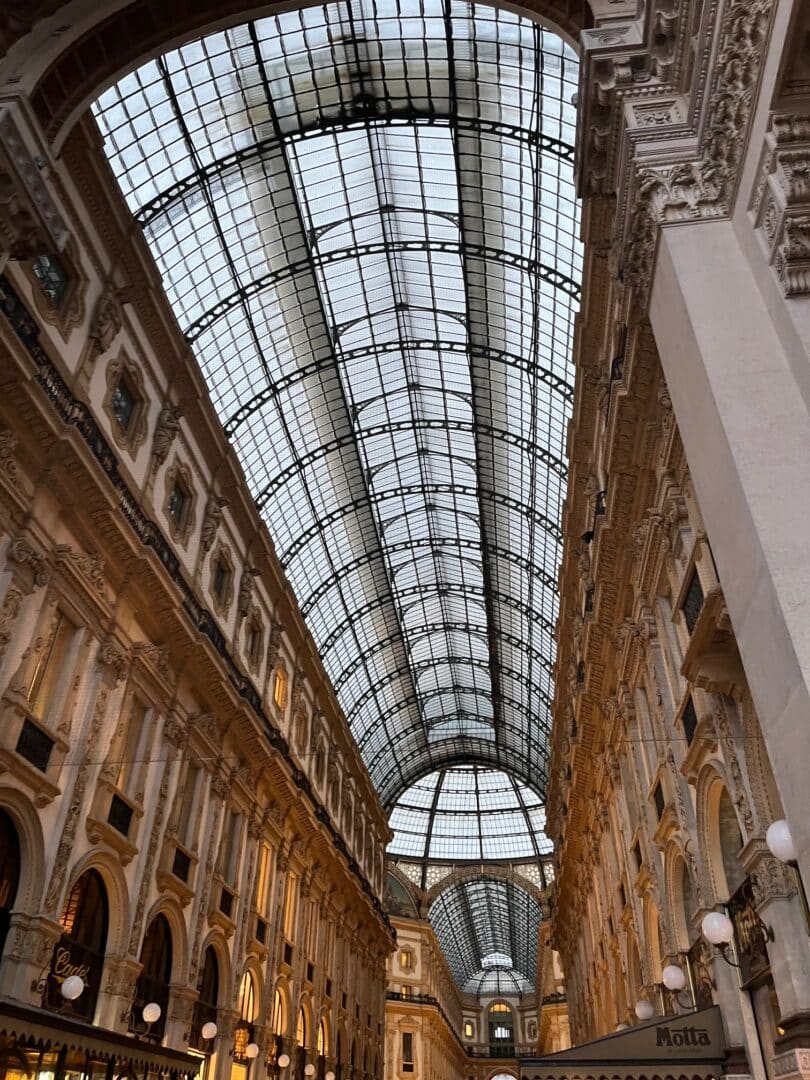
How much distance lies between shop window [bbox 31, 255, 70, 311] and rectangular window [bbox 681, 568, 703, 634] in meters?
13.1

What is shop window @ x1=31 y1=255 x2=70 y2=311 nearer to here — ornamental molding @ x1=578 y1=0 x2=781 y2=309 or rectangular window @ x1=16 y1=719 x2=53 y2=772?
rectangular window @ x1=16 y1=719 x2=53 y2=772

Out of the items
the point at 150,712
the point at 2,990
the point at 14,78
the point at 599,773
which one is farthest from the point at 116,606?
the point at 599,773

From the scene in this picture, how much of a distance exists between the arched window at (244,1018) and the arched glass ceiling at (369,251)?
55.3 feet

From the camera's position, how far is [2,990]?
12.9 metres

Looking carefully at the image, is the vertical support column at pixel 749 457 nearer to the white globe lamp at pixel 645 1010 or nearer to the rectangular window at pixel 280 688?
the white globe lamp at pixel 645 1010

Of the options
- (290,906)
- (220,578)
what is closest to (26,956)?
(220,578)

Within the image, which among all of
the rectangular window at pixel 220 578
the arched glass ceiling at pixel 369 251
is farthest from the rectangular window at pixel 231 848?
the arched glass ceiling at pixel 369 251

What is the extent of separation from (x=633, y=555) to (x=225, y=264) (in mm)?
15416

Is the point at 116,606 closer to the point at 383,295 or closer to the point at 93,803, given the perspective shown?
the point at 93,803

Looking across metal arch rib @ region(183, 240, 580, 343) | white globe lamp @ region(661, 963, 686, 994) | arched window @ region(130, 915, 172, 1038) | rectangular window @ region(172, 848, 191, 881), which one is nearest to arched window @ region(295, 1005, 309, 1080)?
arched window @ region(130, 915, 172, 1038)

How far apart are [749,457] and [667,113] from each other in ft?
14.8

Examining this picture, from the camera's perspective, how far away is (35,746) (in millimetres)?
14461

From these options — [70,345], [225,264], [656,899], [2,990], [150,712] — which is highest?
[225,264]

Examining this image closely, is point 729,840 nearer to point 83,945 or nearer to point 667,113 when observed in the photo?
point 667,113
